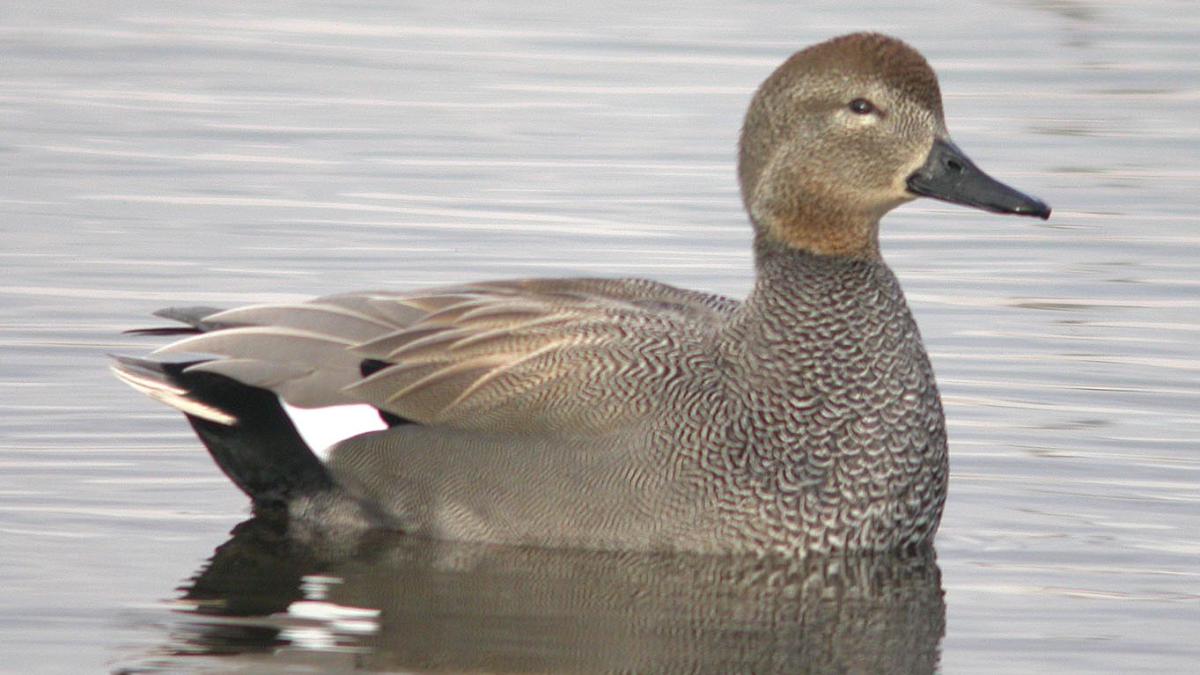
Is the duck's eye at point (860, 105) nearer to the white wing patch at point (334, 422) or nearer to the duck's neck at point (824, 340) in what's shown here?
the duck's neck at point (824, 340)

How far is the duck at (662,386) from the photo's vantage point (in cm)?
848

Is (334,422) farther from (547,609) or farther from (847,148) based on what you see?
(847,148)

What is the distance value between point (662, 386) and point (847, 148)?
102cm

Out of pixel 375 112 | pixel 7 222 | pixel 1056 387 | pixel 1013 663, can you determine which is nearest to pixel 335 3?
pixel 375 112

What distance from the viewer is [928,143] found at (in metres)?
8.90

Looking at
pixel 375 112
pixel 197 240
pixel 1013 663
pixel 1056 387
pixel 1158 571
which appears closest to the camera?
pixel 1013 663

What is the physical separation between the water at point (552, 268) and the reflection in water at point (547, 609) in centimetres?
2

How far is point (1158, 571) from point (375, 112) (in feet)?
23.3

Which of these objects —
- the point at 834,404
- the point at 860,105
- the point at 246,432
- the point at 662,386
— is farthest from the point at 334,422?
the point at 860,105

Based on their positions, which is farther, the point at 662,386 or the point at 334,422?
the point at 334,422

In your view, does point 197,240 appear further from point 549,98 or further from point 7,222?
point 549,98

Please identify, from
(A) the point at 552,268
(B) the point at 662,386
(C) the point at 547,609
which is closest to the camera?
(C) the point at 547,609

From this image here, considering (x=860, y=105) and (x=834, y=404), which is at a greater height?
(x=860, y=105)

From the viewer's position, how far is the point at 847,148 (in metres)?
8.83
